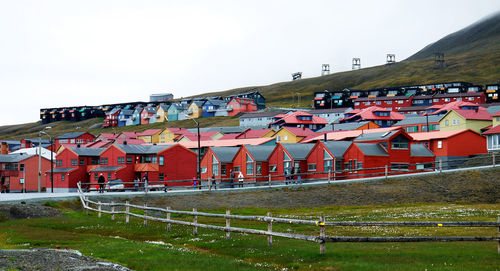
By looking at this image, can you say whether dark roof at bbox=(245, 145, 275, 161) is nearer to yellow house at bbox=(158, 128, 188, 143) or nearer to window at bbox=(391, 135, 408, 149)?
window at bbox=(391, 135, 408, 149)

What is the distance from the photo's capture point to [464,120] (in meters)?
126

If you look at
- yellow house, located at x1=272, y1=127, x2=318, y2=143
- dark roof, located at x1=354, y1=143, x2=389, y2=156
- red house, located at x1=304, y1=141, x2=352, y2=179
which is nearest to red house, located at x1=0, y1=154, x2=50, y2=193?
yellow house, located at x1=272, y1=127, x2=318, y2=143

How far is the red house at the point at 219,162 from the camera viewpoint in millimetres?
88625

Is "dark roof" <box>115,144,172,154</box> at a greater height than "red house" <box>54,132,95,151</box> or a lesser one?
lesser

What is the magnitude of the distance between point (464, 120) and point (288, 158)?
202 ft

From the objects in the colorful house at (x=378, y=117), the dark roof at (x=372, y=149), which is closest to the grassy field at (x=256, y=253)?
the dark roof at (x=372, y=149)

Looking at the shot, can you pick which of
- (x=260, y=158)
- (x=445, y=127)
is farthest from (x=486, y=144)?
(x=260, y=158)

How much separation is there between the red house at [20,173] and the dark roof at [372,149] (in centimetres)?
7455

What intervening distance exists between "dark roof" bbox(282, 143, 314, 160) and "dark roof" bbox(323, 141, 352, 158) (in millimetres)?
4170

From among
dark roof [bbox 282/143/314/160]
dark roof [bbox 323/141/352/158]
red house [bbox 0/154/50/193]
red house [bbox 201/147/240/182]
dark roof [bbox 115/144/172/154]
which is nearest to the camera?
dark roof [bbox 323/141/352/158]

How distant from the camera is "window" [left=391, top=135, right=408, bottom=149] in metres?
76.6

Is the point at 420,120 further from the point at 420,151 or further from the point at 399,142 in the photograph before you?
the point at 399,142

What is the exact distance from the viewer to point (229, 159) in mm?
88812

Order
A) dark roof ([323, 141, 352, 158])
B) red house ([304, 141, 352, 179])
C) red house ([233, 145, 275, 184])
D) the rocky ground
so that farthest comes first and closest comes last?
red house ([233, 145, 275, 184]) → dark roof ([323, 141, 352, 158]) → red house ([304, 141, 352, 179]) → the rocky ground
